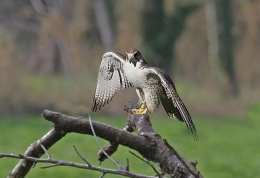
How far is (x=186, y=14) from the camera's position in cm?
2114

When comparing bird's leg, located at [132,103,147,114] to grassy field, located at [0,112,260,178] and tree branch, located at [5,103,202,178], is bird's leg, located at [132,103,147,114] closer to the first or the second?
tree branch, located at [5,103,202,178]

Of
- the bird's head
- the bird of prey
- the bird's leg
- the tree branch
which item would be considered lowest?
the tree branch

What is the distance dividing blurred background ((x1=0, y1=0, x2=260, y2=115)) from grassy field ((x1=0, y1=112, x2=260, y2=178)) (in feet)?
2.27

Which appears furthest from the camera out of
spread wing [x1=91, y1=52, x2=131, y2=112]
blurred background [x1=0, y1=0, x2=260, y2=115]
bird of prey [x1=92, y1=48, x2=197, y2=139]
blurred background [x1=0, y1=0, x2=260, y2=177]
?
blurred background [x1=0, y1=0, x2=260, y2=115]

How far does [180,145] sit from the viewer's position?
1273 cm

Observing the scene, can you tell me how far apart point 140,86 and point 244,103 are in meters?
15.5

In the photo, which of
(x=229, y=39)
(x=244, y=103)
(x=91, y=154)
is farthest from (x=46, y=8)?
(x=91, y=154)

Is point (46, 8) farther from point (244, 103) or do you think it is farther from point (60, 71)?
point (244, 103)

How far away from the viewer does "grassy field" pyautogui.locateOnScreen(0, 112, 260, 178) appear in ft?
33.3

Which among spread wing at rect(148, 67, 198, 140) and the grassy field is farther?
the grassy field

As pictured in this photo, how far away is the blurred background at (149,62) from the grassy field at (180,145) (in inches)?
1.0

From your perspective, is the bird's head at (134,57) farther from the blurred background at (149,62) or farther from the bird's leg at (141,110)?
the blurred background at (149,62)

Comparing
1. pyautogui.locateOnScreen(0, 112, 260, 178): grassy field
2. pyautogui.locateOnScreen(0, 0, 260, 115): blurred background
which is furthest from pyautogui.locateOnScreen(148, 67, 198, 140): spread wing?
pyautogui.locateOnScreen(0, 0, 260, 115): blurred background

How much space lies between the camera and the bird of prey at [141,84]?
297 centimetres
